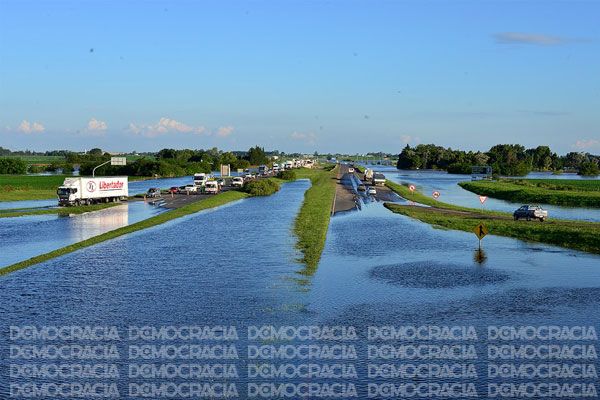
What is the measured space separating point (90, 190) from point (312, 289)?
2491 inches

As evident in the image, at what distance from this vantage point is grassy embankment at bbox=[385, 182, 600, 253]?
57.4m

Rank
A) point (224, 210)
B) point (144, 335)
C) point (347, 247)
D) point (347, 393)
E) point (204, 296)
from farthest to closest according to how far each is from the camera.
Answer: point (224, 210)
point (347, 247)
point (204, 296)
point (144, 335)
point (347, 393)

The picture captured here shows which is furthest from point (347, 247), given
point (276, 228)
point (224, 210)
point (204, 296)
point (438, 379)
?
point (224, 210)

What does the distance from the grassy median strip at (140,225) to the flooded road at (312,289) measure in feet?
4.00

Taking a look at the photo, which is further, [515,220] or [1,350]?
[515,220]

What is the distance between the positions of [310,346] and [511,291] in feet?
51.2

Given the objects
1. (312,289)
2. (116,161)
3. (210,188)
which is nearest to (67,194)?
(210,188)

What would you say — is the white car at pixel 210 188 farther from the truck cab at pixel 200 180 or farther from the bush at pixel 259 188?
the bush at pixel 259 188

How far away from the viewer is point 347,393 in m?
22.2

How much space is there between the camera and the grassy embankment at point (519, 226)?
188ft

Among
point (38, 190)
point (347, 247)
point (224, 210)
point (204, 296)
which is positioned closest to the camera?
point (204, 296)

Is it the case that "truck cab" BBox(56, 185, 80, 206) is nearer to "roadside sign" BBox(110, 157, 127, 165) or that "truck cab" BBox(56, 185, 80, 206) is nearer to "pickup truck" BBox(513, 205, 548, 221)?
"roadside sign" BBox(110, 157, 127, 165)

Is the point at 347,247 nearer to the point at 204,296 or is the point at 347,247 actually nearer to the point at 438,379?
the point at 204,296

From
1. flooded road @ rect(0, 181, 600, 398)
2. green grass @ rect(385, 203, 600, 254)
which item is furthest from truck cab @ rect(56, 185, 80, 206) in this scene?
green grass @ rect(385, 203, 600, 254)
